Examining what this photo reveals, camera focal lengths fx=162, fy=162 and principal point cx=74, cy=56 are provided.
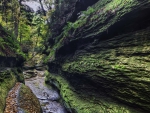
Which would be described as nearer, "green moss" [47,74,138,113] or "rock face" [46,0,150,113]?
"rock face" [46,0,150,113]

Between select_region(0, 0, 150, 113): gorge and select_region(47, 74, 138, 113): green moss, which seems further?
select_region(47, 74, 138, 113): green moss

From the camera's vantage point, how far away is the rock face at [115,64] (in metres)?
7.57

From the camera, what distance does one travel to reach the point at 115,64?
9.03m

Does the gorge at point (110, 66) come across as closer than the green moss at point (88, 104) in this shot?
Yes

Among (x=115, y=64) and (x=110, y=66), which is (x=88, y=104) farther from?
(x=115, y=64)

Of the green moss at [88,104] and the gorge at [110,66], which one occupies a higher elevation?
the gorge at [110,66]

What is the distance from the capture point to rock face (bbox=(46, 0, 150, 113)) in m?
7.57

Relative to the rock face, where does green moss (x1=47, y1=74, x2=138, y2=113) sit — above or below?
below

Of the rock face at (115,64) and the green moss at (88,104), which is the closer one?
the rock face at (115,64)

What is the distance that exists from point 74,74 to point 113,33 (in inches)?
210

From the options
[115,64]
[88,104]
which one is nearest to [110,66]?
[115,64]

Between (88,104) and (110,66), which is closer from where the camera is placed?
(110,66)

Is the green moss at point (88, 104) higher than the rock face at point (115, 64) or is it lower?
lower

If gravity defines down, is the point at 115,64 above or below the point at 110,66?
above
